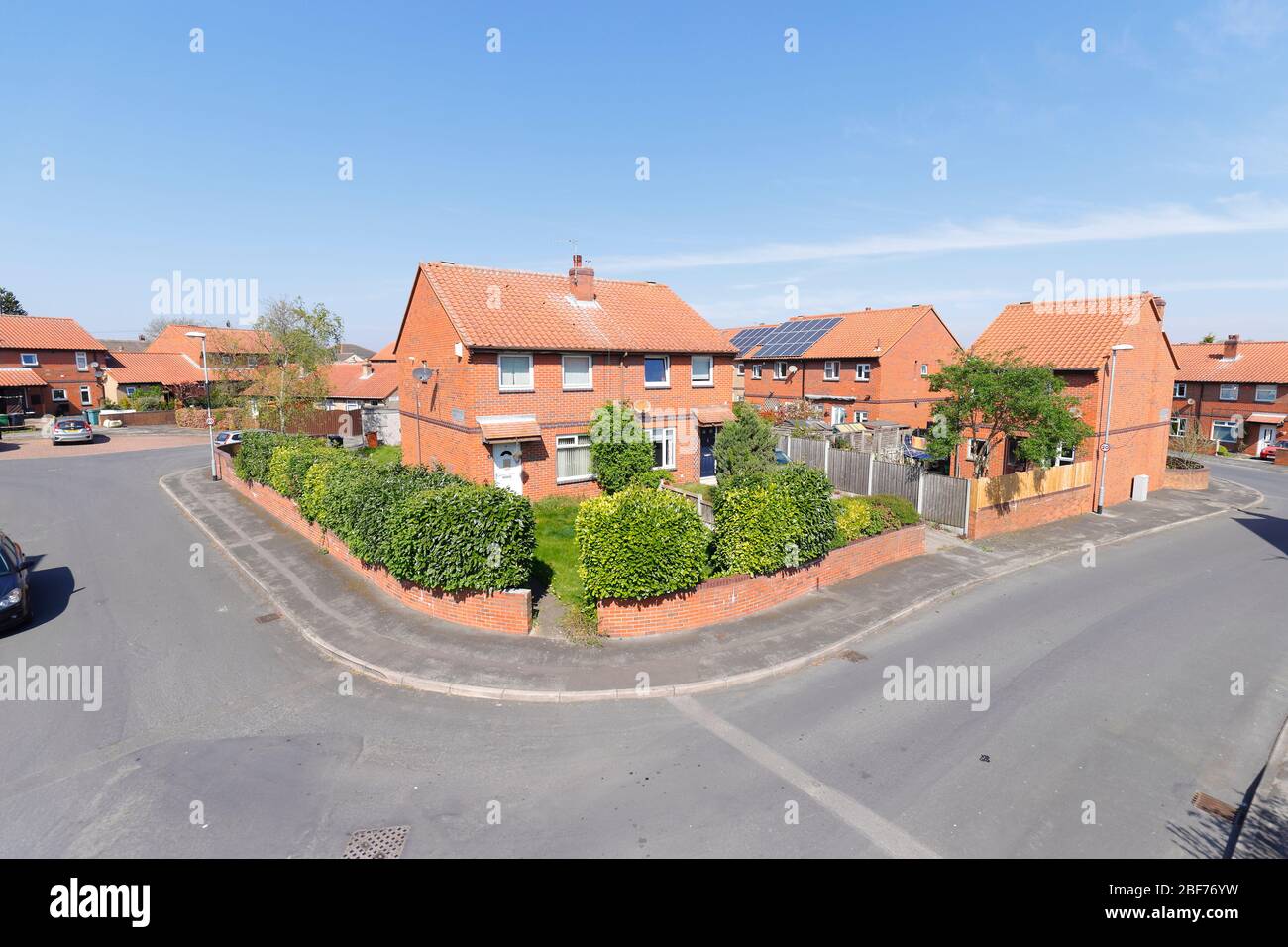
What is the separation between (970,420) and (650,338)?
10.2 meters

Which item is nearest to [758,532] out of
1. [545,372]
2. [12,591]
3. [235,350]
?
[545,372]

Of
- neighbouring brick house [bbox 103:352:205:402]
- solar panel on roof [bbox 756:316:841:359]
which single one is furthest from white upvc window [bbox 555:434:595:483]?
neighbouring brick house [bbox 103:352:205:402]

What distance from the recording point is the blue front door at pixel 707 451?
22312 millimetres

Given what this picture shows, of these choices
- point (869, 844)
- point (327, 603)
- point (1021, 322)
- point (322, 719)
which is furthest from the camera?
point (1021, 322)

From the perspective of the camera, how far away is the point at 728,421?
20.1m

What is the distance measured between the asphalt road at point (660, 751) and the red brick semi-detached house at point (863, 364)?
2361 centimetres

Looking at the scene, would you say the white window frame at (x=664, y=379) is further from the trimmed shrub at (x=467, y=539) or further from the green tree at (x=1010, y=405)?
the trimmed shrub at (x=467, y=539)

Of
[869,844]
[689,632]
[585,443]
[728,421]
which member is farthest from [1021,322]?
[869,844]

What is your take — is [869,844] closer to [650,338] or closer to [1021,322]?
[650,338]

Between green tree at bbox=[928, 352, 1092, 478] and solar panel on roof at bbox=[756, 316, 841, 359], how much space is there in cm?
2129

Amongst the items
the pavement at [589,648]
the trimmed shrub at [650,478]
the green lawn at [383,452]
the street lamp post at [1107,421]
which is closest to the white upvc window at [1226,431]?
the street lamp post at [1107,421]

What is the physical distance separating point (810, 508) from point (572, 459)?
8711mm

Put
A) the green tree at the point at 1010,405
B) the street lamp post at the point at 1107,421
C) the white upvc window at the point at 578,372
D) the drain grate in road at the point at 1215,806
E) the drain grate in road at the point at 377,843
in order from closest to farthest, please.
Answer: the drain grate in road at the point at 377,843 → the drain grate in road at the point at 1215,806 → the green tree at the point at 1010,405 → the white upvc window at the point at 578,372 → the street lamp post at the point at 1107,421
